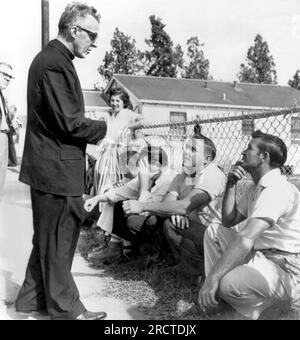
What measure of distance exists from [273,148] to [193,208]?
93cm

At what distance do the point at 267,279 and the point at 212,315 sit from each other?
0.55 meters

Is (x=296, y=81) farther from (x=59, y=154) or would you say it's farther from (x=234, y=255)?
(x=234, y=255)

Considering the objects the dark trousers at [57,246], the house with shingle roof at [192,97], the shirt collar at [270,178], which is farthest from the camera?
the house with shingle roof at [192,97]

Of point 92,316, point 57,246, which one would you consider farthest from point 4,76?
point 92,316

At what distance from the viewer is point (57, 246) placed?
3.36 metres

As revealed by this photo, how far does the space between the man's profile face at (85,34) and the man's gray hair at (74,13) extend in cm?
3

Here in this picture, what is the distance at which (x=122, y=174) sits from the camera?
6.05 m

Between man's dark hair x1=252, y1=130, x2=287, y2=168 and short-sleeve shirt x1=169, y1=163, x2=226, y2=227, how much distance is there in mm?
774

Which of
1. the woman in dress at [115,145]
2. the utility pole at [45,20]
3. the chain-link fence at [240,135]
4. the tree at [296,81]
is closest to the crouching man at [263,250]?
the chain-link fence at [240,135]

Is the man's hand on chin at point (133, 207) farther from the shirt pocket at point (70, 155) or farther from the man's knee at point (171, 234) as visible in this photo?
the shirt pocket at point (70, 155)

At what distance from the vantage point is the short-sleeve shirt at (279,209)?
9.91 ft
